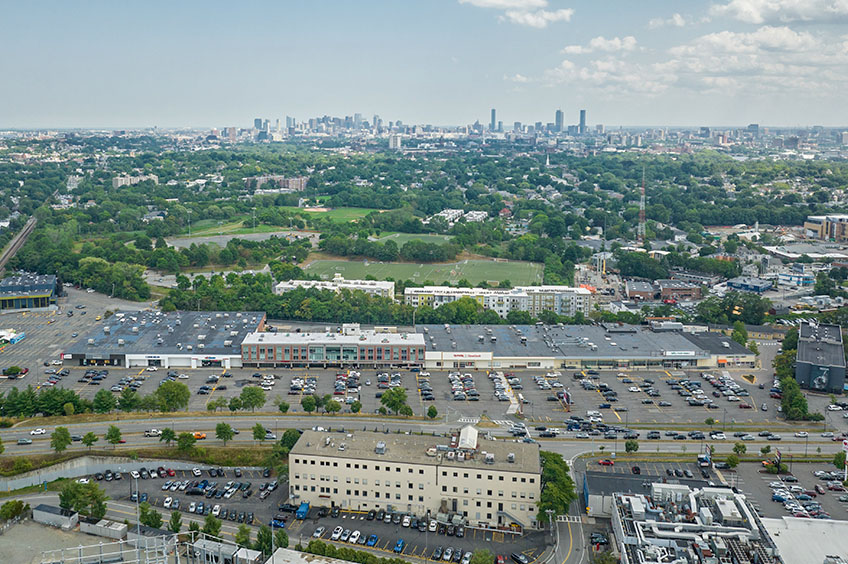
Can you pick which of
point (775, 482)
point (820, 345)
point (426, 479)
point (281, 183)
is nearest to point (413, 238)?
point (281, 183)

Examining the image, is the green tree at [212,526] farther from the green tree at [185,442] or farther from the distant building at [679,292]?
the distant building at [679,292]

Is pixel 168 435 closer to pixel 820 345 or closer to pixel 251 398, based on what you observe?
pixel 251 398

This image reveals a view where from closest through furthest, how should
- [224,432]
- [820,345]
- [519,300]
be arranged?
[224,432]
[820,345]
[519,300]

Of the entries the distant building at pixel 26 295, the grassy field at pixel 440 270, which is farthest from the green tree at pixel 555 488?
the distant building at pixel 26 295

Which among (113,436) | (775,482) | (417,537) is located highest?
(113,436)

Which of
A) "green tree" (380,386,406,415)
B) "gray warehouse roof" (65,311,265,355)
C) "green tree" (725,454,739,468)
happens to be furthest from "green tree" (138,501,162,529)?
"green tree" (725,454,739,468)

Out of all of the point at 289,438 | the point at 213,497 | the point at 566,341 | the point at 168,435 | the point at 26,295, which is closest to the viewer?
the point at 213,497

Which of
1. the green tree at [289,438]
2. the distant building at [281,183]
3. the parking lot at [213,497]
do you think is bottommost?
the parking lot at [213,497]

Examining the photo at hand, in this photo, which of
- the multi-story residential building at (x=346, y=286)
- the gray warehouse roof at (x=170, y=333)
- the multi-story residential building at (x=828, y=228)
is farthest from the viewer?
the multi-story residential building at (x=828, y=228)
